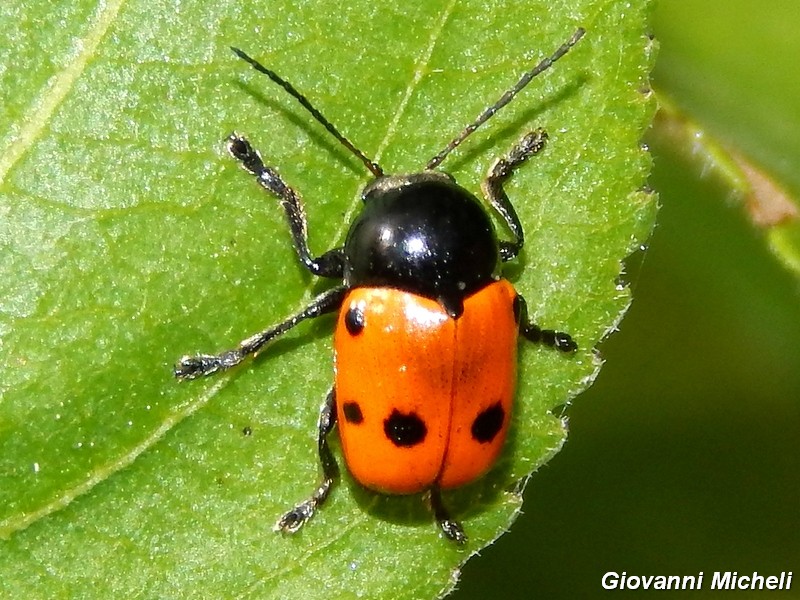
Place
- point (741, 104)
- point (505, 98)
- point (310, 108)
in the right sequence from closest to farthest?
point (310, 108), point (505, 98), point (741, 104)

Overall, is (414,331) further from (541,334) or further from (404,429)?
(541,334)

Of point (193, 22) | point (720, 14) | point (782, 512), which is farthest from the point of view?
point (782, 512)

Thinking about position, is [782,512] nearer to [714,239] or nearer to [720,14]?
[714,239]

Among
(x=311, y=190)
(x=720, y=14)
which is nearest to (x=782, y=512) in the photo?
(x=720, y=14)

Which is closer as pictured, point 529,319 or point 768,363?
point 529,319

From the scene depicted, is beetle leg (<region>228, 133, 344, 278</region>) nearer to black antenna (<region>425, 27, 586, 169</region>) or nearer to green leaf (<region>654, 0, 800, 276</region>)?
black antenna (<region>425, 27, 586, 169</region>)

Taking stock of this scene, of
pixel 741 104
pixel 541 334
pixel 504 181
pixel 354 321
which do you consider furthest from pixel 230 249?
Answer: pixel 741 104
